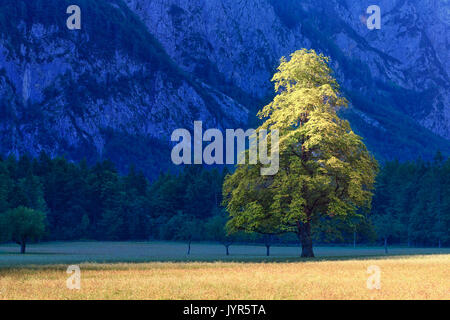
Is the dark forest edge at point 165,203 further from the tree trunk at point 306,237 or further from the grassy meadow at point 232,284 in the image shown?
the grassy meadow at point 232,284

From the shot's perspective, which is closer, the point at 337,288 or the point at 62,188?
the point at 337,288

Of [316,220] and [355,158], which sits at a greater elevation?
[355,158]

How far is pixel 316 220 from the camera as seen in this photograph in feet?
183

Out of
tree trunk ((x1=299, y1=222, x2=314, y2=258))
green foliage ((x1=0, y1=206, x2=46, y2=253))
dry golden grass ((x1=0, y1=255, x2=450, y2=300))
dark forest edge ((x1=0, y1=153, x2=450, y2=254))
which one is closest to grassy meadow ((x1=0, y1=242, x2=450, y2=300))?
dry golden grass ((x1=0, y1=255, x2=450, y2=300))

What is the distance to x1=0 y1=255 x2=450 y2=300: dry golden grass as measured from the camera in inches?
1002

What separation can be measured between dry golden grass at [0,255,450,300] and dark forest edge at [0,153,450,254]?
286 feet

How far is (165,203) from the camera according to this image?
169 metres

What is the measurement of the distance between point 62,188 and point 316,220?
121 metres

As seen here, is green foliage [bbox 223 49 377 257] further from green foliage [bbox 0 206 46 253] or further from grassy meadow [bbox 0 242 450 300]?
green foliage [bbox 0 206 46 253]

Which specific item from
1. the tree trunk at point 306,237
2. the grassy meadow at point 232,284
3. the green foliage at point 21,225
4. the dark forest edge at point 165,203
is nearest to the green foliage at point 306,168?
the tree trunk at point 306,237

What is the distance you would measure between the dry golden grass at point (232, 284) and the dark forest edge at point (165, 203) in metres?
87.1
